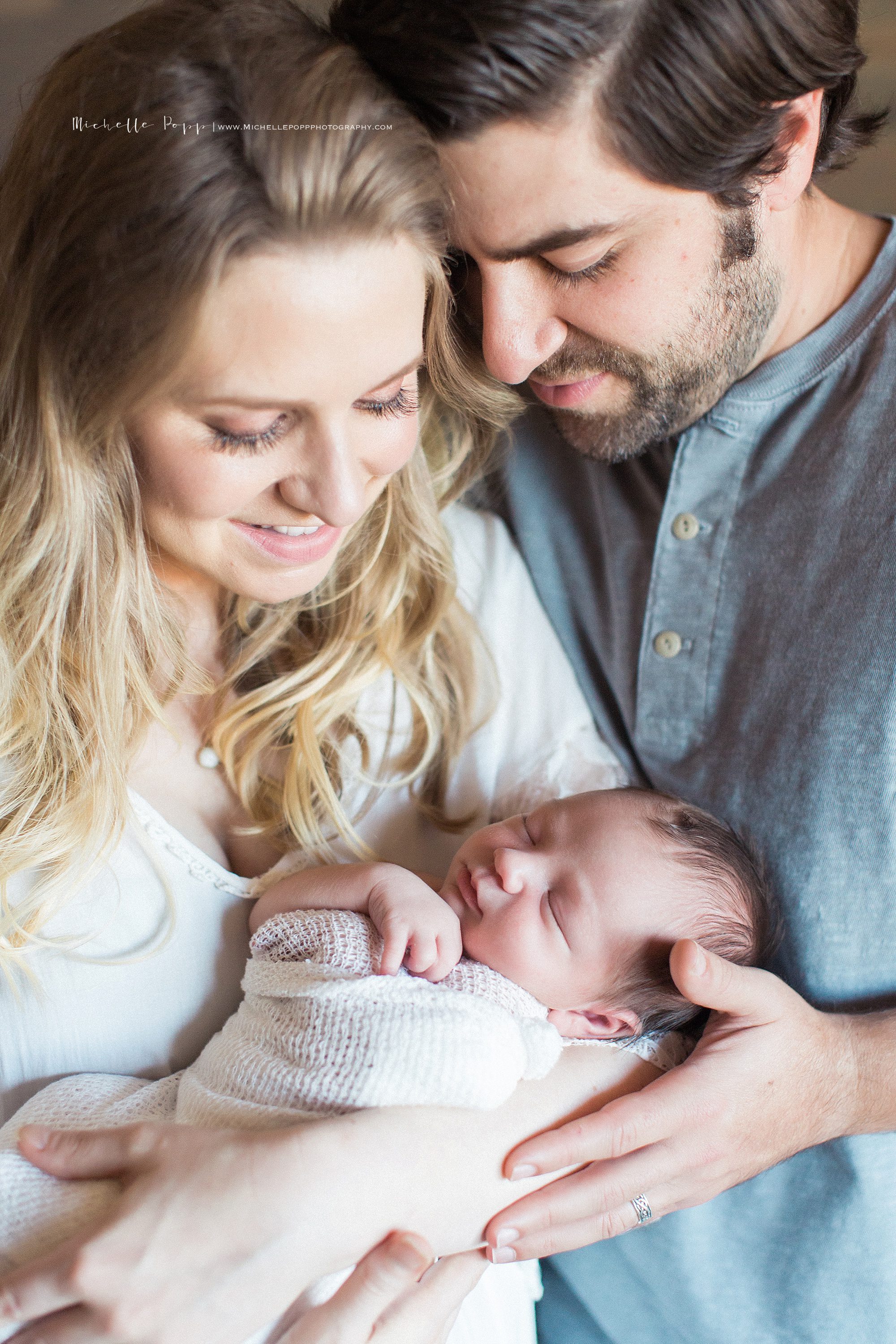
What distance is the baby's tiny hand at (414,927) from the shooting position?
4.43 ft

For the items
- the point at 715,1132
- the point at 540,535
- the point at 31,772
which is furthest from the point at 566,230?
the point at 715,1132

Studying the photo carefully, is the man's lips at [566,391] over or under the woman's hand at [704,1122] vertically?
over

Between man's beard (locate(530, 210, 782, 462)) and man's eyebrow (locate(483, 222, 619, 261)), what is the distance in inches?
7.0

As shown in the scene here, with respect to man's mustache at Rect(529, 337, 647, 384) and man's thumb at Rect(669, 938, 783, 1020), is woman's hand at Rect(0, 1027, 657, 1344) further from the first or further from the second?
man's mustache at Rect(529, 337, 647, 384)

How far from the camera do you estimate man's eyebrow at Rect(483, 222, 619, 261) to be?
53.4 inches

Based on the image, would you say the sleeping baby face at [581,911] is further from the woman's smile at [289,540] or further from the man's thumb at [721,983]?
the woman's smile at [289,540]

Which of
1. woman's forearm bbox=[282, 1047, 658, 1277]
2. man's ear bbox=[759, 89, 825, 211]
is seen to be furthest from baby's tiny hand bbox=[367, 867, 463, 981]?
man's ear bbox=[759, 89, 825, 211]

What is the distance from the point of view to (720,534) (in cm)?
167

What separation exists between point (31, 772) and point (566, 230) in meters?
1.02

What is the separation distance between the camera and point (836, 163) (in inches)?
70.4

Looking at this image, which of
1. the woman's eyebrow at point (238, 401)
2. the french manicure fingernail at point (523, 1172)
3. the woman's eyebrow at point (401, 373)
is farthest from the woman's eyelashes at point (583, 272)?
the french manicure fingernail at point (523, 1172)

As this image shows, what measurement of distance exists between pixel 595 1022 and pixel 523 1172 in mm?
297

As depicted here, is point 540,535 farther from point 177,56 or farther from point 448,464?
point 177,56

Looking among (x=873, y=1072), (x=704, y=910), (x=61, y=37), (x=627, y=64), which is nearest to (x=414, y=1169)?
(x=704, y=910)
